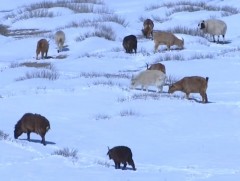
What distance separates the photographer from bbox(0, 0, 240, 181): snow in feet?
40.5

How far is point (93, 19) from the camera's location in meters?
41.8

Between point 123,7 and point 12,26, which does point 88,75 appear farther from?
point 123,7

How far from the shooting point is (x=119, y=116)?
17516 mm

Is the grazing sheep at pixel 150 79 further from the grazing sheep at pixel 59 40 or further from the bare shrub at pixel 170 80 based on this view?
the grazing sheep at pixel 59 40

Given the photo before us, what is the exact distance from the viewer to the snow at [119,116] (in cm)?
1236

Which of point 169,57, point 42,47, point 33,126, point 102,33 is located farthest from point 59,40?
point 33,126

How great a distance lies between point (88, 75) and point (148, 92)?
4.30 metres

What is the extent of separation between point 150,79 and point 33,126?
752cm

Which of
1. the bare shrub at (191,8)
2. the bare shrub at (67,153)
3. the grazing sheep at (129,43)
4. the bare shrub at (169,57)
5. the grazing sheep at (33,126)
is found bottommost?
the bare shrub at (67,153)

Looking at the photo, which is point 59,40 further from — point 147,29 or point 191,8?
point 191,8

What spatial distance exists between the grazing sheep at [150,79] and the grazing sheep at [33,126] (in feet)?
24.0

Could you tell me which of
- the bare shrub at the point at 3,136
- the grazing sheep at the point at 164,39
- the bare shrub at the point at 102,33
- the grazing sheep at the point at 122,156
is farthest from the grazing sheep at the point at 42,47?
the grazing sheep at the point at 122,156

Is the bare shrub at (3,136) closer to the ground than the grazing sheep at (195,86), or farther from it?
closer to the ground

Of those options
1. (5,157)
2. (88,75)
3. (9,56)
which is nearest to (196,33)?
(9,56)
